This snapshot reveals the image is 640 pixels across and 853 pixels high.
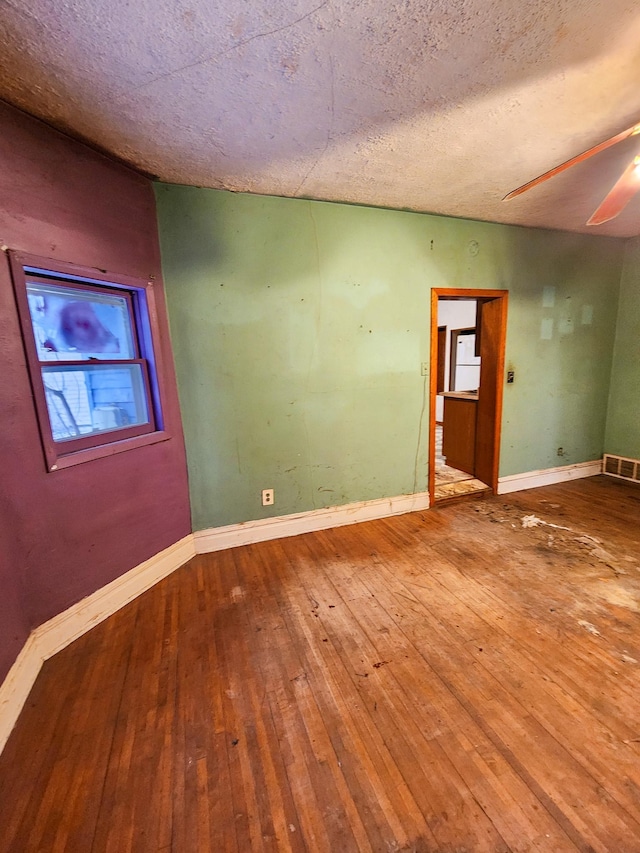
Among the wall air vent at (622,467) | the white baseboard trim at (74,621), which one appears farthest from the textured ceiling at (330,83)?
the wall air vent at (622,467)

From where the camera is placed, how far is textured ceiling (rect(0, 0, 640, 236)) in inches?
43.6

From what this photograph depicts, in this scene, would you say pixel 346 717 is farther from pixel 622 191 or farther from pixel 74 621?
pixel 622 191

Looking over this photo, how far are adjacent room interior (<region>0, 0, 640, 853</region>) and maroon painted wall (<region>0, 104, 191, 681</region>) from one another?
0.05ft

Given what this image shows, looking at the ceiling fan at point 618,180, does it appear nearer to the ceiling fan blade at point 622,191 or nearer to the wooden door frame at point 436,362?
the ceiling fan blade at point 622,191

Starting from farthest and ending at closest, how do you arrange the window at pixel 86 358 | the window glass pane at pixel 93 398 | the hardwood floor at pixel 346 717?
the window glass pane at pixel 93 398, the window at pixel 86 358, the hardwood floor at pixel 346 717

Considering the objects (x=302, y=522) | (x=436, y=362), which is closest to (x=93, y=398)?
(x=302, y=522)

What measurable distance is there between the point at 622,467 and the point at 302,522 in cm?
373

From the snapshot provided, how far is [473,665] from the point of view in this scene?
1.55 m

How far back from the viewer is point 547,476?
12.2 ft

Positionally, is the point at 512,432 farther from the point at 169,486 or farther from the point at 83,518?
the point at 83,518

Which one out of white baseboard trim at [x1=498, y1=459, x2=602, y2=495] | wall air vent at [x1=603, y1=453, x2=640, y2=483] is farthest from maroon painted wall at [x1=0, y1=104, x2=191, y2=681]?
wall air vent at [x1=603, y1=453, x2=640, y2=483]

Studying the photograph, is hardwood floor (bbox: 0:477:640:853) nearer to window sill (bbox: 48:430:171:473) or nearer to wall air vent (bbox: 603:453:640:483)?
window sill (bbox: 48:430:171:473)

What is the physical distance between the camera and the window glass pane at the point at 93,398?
177 centimetres

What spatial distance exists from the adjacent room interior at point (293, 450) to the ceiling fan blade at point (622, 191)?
1.01ft
